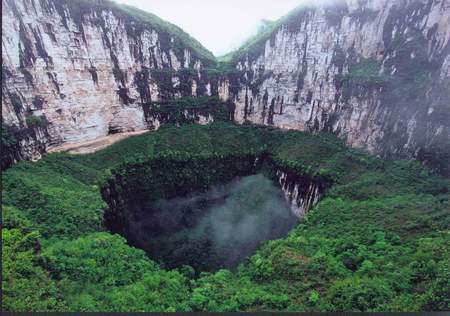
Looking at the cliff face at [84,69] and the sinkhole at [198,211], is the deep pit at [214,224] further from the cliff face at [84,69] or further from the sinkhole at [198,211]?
the cliff face at [84,69]

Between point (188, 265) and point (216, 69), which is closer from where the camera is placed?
point (188, 265)

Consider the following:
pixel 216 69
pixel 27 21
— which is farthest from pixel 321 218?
pixel 27 21

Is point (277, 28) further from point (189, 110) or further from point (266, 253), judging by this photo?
point (266, 253)

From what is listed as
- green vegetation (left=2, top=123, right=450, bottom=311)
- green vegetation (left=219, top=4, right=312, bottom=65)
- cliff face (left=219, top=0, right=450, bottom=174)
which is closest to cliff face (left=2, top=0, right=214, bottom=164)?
green vegetation (left=2, top=123, right=450, bottom=311)

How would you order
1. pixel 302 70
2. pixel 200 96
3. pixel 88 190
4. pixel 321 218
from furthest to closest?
1. pixel 200 96
2. pixel 302 70
3. pixel 88 190
4. pixel 321 218

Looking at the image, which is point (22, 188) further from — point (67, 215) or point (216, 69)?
point (216, 69)

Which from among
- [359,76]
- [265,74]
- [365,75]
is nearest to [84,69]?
[265,74]
